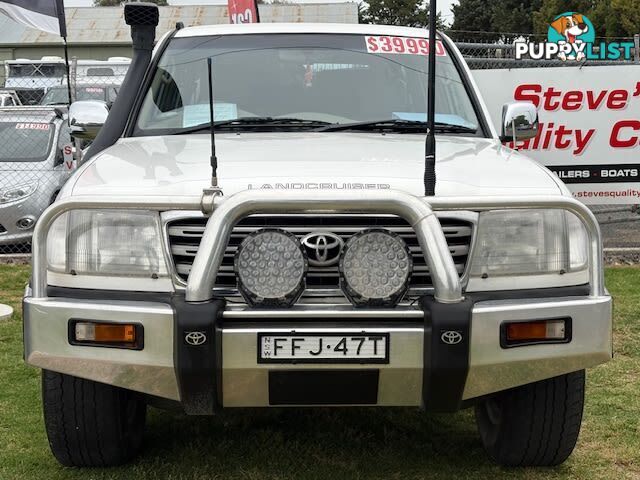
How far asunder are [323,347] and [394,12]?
54.1 meters

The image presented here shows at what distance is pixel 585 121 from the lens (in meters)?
8.73

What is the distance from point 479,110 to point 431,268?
5.65 feet

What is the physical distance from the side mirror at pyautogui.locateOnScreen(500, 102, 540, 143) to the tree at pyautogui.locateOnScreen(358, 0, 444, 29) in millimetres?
49555

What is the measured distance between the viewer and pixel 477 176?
3191 mm

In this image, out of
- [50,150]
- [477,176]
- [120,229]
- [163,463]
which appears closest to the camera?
[120,229]

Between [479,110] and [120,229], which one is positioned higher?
[479,110]

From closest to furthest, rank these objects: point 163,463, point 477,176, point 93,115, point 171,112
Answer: point 477,176
point 163,463
point 171,112
point 93,115

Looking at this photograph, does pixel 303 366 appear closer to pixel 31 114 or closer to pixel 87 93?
pixel 31 114

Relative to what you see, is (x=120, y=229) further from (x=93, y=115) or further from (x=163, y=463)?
(x=93, y=115)

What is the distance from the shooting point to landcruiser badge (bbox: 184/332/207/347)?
277cm

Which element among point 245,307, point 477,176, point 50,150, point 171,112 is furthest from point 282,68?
point 50,150

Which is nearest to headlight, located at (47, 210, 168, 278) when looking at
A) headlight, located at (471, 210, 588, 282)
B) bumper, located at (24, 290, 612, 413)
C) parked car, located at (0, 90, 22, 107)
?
bumper, located at (24, 290, 612, 413)

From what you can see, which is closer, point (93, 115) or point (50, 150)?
point (93, 115)

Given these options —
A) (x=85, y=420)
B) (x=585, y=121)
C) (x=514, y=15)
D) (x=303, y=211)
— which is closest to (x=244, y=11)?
(x=585, y=121)
